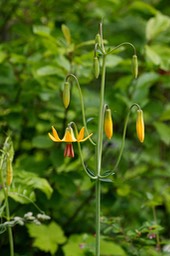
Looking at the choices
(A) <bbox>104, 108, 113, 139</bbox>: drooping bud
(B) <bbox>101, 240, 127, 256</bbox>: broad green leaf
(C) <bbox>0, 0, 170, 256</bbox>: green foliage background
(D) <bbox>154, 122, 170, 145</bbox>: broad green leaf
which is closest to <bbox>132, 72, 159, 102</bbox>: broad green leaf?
(C) <bbox>0, 0, 170, 256</bbox>: green foliage background

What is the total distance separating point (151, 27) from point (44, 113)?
2.46ft

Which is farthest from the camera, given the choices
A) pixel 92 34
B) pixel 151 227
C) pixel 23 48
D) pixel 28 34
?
pixel 92 34

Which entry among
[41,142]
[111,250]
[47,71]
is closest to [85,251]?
[111,250]

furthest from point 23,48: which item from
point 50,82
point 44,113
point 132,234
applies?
point 132,234

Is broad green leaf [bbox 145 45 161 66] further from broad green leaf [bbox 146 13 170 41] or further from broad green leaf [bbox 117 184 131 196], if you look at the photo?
broad green leaf [bbox 117 184 131 196]

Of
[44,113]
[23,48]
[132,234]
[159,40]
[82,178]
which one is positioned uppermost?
[159,40]

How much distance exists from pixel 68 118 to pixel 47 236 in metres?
0.61

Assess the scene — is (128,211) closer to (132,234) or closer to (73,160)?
(73,160)

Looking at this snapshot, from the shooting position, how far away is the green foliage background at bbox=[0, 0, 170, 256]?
2.41 m

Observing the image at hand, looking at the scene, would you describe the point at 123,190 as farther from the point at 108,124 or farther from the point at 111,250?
the point at 108,124

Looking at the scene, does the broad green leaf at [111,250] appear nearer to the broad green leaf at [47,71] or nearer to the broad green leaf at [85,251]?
the broad green leaf at [85,251]

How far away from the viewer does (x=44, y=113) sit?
9.51ft

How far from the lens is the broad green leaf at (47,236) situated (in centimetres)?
244

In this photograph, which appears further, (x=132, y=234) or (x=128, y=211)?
(x=128, y=211)
